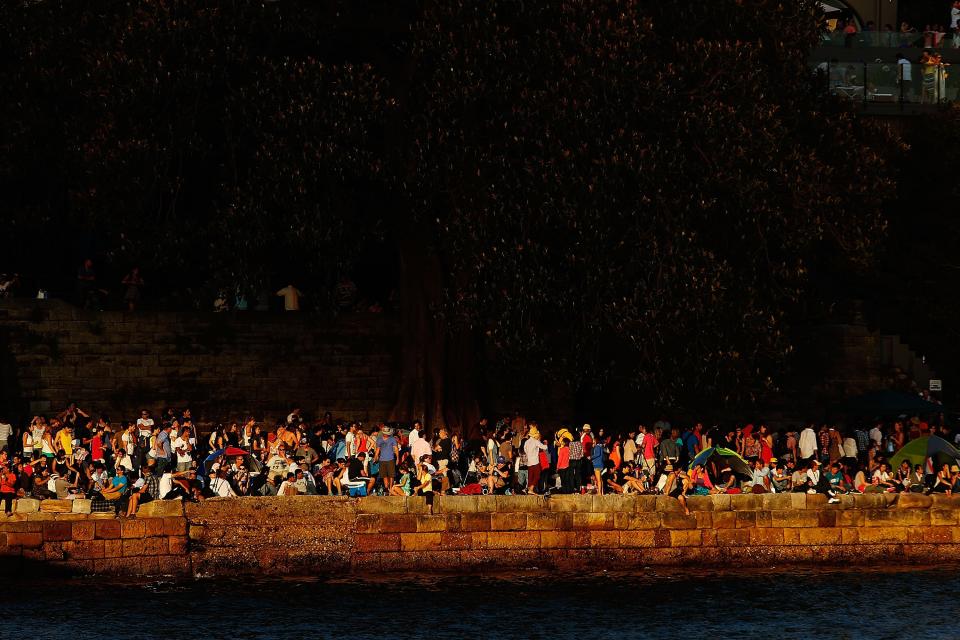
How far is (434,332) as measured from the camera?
124 feet

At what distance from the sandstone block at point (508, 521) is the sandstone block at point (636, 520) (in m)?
1.78

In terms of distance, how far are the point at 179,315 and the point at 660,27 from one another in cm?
1329

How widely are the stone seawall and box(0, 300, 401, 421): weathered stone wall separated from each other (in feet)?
27.8

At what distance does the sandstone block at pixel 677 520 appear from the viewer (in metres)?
31.4

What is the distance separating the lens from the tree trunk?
37.5 m

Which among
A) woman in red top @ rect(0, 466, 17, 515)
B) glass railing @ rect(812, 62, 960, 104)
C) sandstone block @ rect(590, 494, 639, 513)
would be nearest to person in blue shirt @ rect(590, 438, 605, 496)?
sandstone block @ rect(590, 494, 639, 513)

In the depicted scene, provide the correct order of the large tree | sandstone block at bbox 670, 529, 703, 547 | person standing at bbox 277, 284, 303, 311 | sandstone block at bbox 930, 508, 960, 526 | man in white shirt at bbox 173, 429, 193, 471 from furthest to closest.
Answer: person standing at bbox 277, 284, 303, 311 → the large tree → sandstone block at bbox 930, 508, 960, 526 → man in white shirt at bbox 173, 429, 193, 471 → sandstone block at bbox 670, 529, 703, 547

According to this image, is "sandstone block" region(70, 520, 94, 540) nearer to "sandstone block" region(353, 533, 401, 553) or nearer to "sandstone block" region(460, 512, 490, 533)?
"sandstone block" region(353, 533, 401, 553)

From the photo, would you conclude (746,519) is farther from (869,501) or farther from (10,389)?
(10,389)

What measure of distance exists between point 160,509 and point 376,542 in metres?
4.11

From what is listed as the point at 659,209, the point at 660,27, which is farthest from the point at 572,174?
the point at 660,27

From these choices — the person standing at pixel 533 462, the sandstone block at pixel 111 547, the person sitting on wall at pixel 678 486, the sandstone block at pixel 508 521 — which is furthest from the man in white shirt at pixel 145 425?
the person sitting on wall at pixel 678 486

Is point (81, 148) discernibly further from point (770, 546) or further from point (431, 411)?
point (770, 546)

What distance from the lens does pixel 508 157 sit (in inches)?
1348
